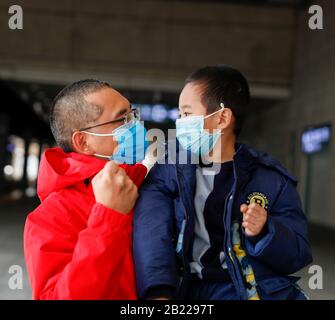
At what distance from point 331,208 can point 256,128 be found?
639cm

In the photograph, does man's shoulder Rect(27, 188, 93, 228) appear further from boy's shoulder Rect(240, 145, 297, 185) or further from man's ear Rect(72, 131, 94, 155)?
boy's shoulder Rect(240, 145, 297, 185)

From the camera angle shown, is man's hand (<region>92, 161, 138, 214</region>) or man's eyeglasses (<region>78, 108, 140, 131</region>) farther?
man's eyeglasses (<region>78, 108, 140, 131</region>)

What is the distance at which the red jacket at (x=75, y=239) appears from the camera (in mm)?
1075

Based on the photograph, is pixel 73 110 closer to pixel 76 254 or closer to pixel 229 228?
pixel 76 254

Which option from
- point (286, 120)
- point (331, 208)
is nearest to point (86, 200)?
point (331, 208)

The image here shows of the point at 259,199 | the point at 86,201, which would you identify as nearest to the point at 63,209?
the point at 86,201

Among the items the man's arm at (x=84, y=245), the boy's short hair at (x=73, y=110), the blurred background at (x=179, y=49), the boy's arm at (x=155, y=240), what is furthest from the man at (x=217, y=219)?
the blurred background at (x=179, y=49)

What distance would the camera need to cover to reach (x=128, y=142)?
1430 millimetres

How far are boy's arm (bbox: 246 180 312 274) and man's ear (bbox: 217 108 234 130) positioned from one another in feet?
0.92

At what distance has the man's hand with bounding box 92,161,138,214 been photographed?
112cm

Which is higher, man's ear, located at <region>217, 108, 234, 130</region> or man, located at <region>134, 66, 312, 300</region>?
man's ear, located at <region>217, 108, 234, 130</region>

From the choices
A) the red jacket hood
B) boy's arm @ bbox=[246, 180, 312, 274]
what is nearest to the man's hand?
the red jacket hood

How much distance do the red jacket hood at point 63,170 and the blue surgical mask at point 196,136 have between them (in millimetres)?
319
